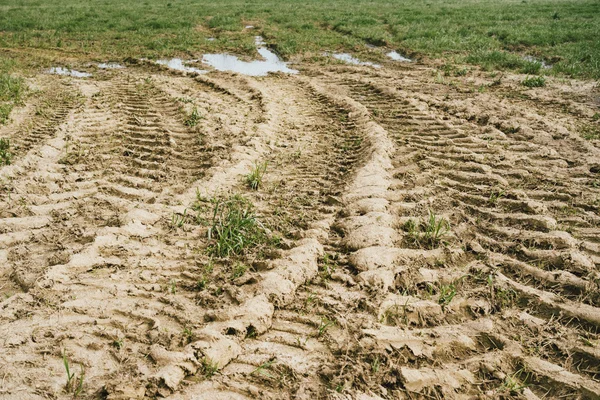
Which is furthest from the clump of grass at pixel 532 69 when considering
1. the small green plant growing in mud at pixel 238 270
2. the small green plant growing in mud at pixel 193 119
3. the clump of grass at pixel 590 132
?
the small green plant growing in mud at pixel 238 270

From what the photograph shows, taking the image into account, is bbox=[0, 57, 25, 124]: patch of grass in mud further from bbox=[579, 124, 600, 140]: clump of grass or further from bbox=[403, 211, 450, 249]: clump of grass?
bbox=[579, 124, 600, 140]: clump of grass

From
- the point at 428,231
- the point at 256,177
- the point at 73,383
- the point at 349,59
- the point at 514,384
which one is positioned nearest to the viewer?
the point at 73,383

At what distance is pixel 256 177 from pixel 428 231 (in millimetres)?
1975

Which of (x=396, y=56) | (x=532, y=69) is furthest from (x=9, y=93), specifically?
(x=532, y=69)

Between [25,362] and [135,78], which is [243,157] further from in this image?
[135,78]

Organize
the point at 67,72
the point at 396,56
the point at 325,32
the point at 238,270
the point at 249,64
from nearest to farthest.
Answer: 1. the point at 238,270
2. the point at 67,72
3. the point at 249,64
4. the point at 396,56
5. the point at 325,32

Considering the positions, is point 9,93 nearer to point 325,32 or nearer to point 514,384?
point 514,384

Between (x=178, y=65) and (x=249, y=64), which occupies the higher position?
(x=249, y=64)

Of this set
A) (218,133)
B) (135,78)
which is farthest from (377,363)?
(135,78)

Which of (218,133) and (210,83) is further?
(210,83)

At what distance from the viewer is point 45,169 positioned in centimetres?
469

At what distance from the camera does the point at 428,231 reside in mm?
3576

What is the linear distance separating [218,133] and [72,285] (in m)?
3.36

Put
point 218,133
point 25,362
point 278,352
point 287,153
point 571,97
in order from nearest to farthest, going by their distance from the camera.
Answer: point 25,362 < point 278,352 < point 287,153 < point 218,133 < point 571,97
